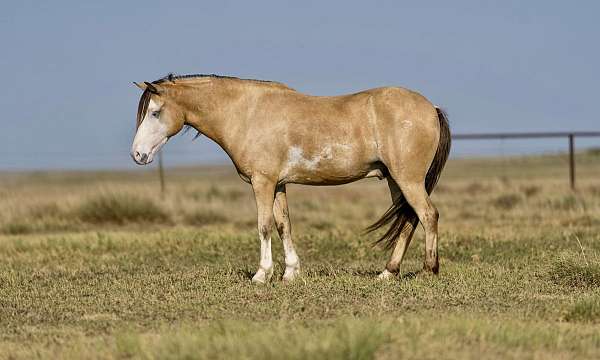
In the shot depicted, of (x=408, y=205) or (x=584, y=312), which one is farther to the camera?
(x=408, y=205)

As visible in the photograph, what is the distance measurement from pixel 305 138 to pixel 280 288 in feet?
5.55

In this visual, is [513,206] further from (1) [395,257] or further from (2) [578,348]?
(2) [578,348]

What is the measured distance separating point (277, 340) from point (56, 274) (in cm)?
605

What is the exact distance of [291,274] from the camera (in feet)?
32.8

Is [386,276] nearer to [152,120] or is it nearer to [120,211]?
[152,120]

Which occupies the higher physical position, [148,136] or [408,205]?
[148,136]

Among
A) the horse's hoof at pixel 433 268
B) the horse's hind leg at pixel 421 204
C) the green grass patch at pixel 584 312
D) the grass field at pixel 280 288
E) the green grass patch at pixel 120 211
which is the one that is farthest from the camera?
the green grass patch at pixel 120 211

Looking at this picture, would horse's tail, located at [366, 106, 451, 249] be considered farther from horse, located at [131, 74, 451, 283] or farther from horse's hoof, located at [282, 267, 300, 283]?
horse's hoof, located at [282, 267, 300, 283]

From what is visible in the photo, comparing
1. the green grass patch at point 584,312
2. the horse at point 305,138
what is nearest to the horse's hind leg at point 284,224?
the horse at point 305,138

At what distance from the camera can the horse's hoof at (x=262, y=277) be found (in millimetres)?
9720

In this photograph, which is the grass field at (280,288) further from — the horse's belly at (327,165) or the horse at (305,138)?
the horse's belly at (327,165)

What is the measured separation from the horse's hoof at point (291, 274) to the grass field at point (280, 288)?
1.39ft

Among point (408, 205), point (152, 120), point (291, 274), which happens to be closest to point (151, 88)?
point (152, 120)

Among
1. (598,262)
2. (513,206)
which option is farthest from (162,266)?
(513,206)
